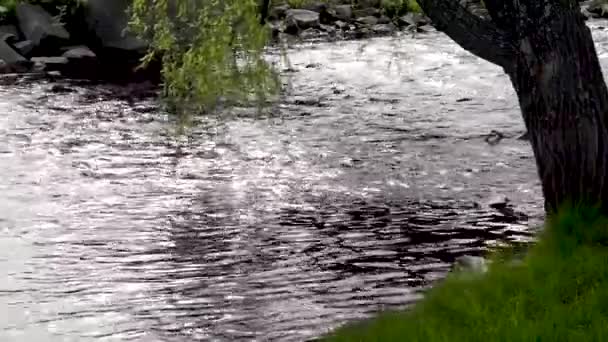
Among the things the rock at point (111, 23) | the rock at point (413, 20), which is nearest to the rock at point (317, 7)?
the rock at point (413, 20)

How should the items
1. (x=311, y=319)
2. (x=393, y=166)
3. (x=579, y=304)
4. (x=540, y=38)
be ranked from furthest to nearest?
1. (x=393, y=166)
2. (x=311, y=319)
3. (x=540, y=38)
4. (x=579, y=304)

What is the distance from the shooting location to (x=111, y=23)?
26.6 metres

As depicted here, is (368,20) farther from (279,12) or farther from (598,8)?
(598,8)

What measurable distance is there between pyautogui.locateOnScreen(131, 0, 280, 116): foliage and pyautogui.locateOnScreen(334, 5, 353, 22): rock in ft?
71.3

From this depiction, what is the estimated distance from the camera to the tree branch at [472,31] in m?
7.54

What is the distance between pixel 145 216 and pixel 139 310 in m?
3.32

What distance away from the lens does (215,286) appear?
9.41 meters

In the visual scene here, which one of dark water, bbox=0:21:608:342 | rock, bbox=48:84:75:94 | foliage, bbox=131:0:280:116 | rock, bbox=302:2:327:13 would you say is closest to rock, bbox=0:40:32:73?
rock, bbox=48:84:75:94

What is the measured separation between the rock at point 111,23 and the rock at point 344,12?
7.64 metres

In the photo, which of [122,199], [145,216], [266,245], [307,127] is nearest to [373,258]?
[266,245]

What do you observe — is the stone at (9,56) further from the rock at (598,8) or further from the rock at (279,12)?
the rock at (598,8)

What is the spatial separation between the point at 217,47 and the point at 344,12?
22960 mm

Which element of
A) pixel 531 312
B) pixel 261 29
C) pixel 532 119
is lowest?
pixel 531 312

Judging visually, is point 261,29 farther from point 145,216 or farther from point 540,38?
point 145,216
